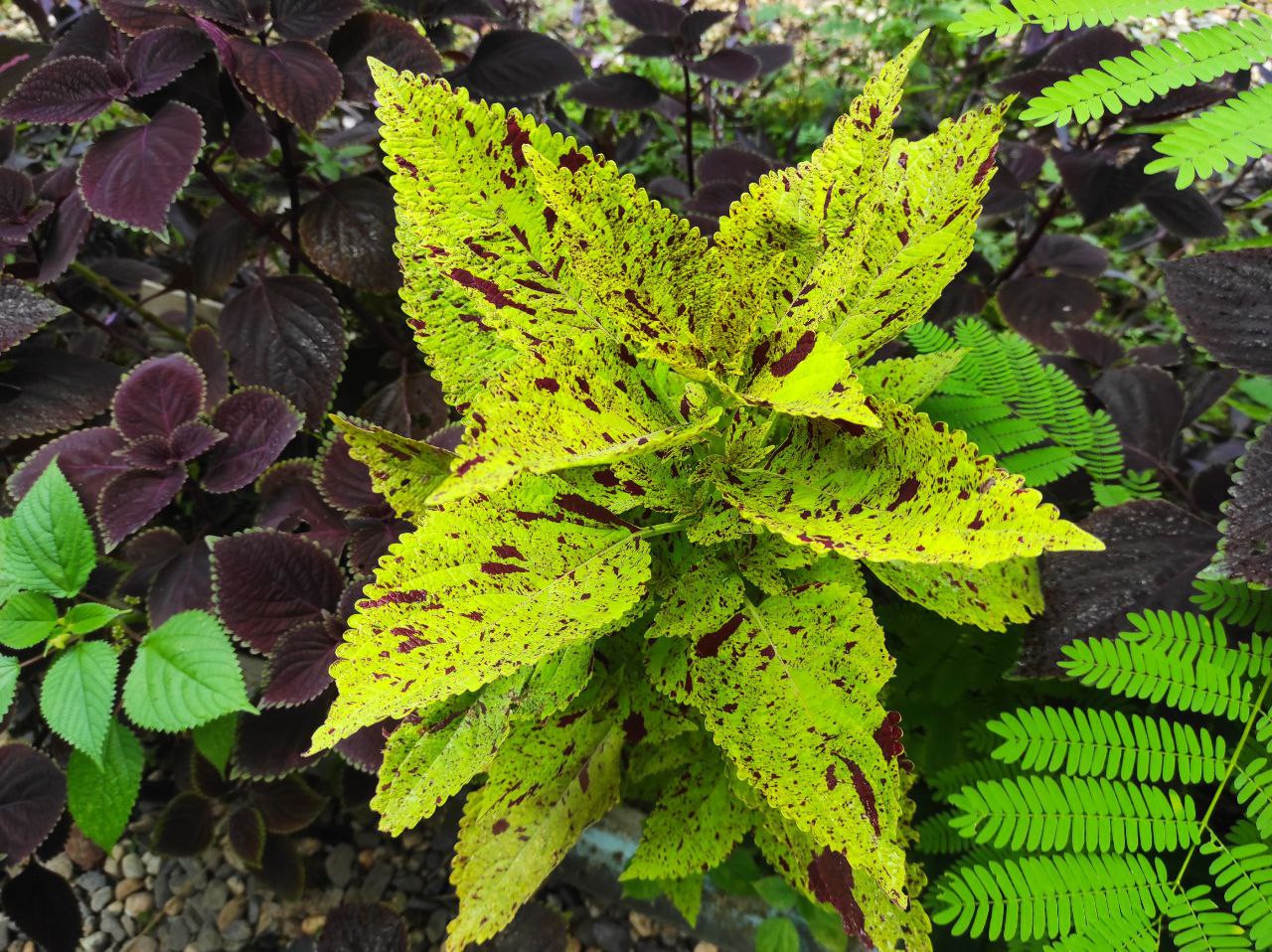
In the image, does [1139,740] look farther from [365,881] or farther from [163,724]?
[365,881]

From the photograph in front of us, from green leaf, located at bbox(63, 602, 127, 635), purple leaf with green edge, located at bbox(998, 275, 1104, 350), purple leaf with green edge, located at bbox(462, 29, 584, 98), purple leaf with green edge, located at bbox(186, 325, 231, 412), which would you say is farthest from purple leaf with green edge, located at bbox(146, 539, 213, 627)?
purple leaf with green edge, located at bbox(998, 275, 1104, 350)

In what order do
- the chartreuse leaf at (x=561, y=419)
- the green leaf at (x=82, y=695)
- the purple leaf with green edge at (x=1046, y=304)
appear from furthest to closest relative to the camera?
the purple leaf with green edge at (x=1046, y=304), the green leaf at (x=82, y=695), the chartreuse leaf at (x=561, y=419)

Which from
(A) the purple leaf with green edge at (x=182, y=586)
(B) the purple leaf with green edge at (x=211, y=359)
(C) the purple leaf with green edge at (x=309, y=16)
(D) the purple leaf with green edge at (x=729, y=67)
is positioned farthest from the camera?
(D) the purple leaf with green edge at (x=729, y=67)

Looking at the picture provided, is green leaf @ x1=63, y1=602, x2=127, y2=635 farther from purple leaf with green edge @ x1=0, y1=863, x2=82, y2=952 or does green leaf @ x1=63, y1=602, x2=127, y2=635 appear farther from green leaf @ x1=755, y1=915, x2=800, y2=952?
green leaf @ x1=755, y1=915, x2=800, y2=952

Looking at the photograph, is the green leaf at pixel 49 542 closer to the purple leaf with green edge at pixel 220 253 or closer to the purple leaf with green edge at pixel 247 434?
the purple leaf with green edge at pixel 247 434

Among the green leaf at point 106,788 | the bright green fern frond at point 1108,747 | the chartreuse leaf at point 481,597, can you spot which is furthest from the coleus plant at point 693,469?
the green leaf at point 106,788

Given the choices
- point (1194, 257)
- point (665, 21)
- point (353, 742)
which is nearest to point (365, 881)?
point (353, 742)

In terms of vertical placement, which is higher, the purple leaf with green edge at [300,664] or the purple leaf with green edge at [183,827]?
the purple leaf with green edge at [300,664]
